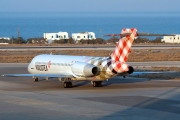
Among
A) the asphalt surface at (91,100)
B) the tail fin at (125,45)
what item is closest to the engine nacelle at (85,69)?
the asphalt surface at (91,100)

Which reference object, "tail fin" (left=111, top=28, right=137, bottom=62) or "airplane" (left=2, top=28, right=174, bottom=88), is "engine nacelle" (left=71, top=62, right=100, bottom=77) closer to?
"airplane" (left=2, top=28, right=174, bottom=88)

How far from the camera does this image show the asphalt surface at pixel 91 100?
24.5m

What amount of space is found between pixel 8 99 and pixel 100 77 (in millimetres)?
6726

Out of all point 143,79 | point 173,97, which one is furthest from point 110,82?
point 173,97

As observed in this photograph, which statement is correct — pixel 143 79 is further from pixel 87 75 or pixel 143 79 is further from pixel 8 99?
pixel 8 99

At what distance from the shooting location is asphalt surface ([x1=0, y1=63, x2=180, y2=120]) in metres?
24.5

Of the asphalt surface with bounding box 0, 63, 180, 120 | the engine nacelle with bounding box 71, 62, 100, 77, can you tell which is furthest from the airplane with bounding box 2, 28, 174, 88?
the asphalt surface with bounding box 0, 63, 180, 120

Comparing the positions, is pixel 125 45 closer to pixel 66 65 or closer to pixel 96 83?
pixel 96 83

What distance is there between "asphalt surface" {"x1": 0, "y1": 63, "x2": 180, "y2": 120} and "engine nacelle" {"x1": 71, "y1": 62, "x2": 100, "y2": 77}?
1017 mm

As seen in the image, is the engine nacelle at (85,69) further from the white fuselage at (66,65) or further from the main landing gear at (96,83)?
the main landing gear at (96,83)

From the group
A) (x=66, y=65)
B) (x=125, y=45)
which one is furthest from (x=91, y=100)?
(x=66, y=65)

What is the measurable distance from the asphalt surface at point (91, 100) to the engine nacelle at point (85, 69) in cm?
102

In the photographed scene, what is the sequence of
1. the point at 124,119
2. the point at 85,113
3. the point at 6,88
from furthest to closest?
the point at 6,88
the point at 85,113
the point at 124,119

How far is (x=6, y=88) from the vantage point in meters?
35.4
